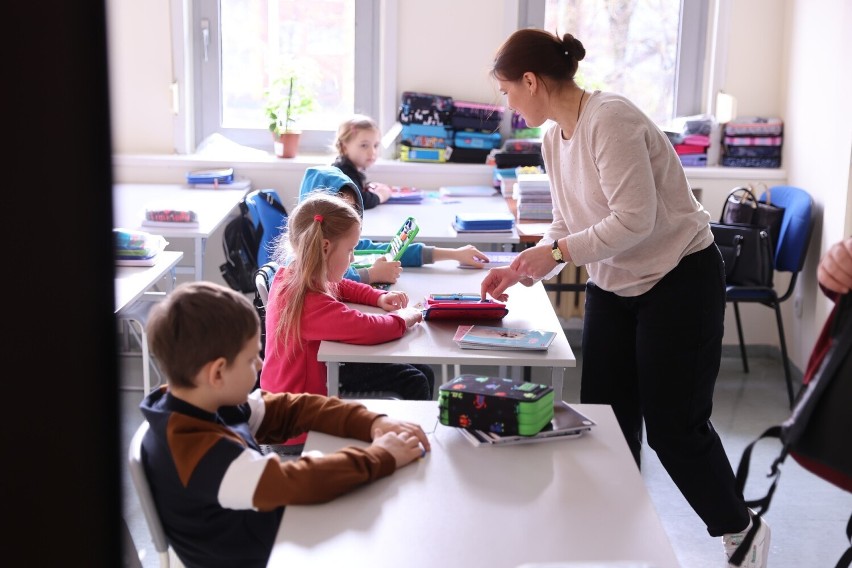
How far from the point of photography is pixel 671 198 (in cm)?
201

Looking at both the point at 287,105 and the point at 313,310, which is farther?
the point at 287,105

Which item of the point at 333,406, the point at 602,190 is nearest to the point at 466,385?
the point at 333,406

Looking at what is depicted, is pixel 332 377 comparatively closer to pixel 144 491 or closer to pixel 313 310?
pixel 313 310

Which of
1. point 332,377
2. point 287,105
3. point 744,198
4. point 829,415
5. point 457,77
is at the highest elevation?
point 457,77

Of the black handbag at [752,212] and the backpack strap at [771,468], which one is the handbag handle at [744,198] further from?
the backpack strap at [771,468]

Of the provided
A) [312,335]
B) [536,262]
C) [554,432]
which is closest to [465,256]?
[536,262]

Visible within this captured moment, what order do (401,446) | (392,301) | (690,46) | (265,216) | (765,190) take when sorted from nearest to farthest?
(401,446), (392,301), (265,216), (765,190), (690,46)

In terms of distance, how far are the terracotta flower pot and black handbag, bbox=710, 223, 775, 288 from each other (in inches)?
76.0

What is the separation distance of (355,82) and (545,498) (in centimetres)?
352

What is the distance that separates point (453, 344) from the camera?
2064mm

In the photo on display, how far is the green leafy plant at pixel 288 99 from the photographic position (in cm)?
443

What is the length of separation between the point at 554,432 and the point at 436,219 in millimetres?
2181

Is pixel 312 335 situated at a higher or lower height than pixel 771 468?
lower

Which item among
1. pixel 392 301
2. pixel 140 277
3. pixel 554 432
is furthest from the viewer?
pixel 140 277
